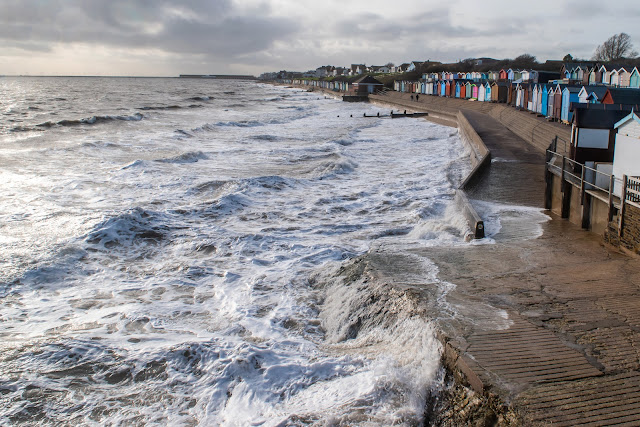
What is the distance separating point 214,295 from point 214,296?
1.9 inches

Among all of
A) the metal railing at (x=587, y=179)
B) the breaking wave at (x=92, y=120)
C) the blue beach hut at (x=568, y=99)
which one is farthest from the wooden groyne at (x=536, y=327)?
the breaking wave at (x=92, y=120)

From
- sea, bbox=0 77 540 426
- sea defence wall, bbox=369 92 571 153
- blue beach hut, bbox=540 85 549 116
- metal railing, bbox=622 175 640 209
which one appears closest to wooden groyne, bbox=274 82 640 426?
sea, bbox=0 77 540 426

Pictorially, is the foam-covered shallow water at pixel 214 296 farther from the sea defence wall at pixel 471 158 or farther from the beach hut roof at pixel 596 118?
the beach hut roof at pixel 596 118

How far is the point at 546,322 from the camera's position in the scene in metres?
6.23

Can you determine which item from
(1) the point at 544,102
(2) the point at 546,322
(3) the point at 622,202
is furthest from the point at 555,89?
(2) the point at 546,322

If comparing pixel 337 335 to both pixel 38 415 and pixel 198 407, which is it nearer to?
pixel 198 407

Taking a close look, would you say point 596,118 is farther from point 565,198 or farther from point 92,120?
point 92,120

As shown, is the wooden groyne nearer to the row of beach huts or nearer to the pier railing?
the pier railing

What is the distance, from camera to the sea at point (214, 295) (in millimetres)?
5668

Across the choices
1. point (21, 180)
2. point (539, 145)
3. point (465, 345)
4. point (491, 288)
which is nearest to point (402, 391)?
point (465, 345)

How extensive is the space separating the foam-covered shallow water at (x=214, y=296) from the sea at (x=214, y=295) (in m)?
0.03

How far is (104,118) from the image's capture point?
46281mm

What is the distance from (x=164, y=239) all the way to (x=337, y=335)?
6.49 metres

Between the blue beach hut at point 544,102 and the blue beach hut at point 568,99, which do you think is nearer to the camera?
the blue beach hut at point 568,99
